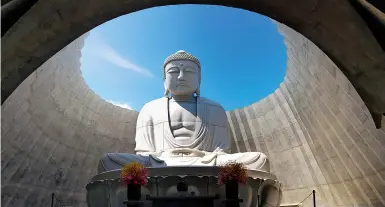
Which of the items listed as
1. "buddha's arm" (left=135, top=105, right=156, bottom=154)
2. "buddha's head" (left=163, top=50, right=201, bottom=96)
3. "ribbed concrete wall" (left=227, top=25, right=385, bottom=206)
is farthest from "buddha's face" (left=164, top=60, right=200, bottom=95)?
"ribbed concrete wall" (left=227, top=25, right=385, bottom=206)

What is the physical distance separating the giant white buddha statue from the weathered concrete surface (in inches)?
172

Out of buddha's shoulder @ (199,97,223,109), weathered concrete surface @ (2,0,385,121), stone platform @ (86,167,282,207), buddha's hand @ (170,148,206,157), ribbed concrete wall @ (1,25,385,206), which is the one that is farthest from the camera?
buddha's shoulder @ (199,97,223,109)

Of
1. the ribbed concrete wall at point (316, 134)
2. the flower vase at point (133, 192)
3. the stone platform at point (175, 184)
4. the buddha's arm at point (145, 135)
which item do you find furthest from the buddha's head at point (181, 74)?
the flower vase at point (133, 192)

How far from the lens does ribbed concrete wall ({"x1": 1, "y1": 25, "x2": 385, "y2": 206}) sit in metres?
7.28

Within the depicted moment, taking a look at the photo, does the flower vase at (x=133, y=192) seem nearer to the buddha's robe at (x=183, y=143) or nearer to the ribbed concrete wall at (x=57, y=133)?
the buddha's robe at (x=183, y=143)

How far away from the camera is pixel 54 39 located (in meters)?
3.38

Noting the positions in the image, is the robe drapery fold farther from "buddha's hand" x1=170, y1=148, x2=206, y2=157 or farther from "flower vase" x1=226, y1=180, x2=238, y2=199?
"flower vase" x1=226, y1=180, x2=238, y2=199

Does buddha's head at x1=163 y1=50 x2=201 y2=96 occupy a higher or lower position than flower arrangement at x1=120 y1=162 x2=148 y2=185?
higher

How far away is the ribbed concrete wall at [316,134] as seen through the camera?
7.05 m

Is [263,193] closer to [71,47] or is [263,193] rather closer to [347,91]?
[347,91]

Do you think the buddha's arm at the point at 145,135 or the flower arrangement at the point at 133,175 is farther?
the buddha's arm at the point at 145,135

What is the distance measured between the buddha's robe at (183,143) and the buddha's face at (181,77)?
14.6 inches

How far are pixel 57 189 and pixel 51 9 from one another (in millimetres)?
6295

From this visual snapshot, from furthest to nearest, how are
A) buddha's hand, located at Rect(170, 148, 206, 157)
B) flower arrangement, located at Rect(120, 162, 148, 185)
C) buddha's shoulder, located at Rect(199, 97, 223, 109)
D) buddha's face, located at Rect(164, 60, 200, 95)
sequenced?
buddha's shoulder, located at Rect(199, 97, 223, 109), buddha's face, located at Rect(164, 60, 200, 95), buddha's hand, located at Rect(170, 148, 206, 157), flower arrangement, located at Rect(120, 162, 148, 185)
